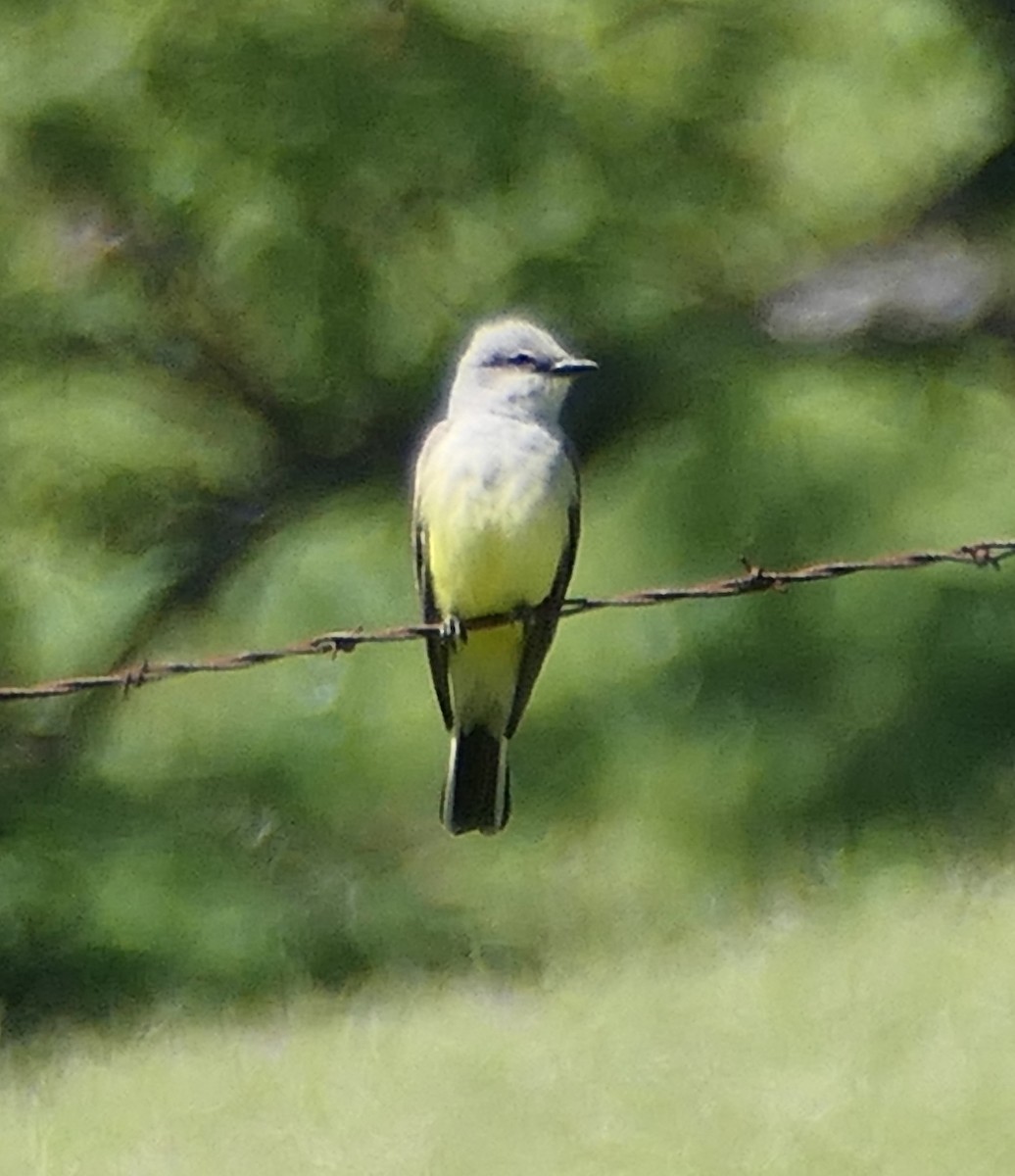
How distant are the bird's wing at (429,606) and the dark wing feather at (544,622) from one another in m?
0.13

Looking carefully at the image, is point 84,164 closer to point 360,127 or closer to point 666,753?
point 360,127

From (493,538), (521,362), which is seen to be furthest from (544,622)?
(521,362)

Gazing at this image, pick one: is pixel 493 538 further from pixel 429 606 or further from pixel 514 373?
pixel 514 373

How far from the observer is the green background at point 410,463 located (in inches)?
297

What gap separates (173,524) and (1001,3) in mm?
2612

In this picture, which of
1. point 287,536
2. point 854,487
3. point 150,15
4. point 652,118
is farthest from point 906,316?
point 150,15

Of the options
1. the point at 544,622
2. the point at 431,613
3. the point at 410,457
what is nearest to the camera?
the point at 544,622

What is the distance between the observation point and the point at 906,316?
8.50 m

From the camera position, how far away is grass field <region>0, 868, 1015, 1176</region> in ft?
17.3

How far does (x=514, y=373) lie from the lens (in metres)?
5.15

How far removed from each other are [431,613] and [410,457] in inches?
126

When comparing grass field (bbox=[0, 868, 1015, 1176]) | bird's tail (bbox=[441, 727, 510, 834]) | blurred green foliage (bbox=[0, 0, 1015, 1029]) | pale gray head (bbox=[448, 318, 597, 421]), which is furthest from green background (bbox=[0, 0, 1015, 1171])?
pale gray head (bbox=[448, 318, 597, 421])

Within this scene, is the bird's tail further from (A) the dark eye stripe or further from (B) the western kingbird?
(A) the dark eye stripe

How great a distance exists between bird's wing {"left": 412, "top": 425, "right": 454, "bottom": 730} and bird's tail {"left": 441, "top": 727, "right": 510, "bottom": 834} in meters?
0.08
